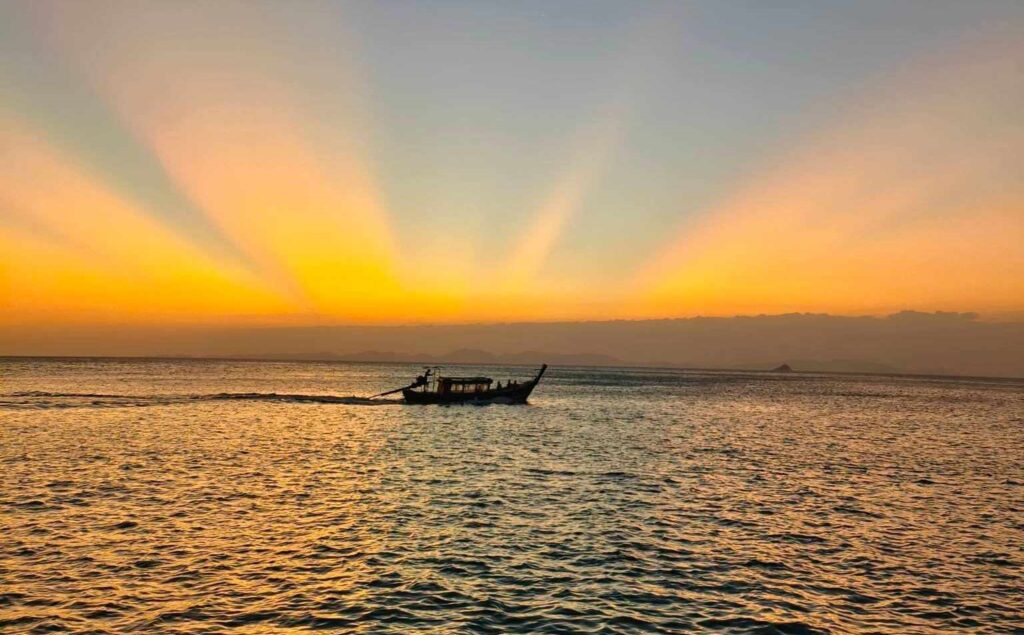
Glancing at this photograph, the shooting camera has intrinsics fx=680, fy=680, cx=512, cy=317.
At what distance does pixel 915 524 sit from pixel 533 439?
32.9 metres

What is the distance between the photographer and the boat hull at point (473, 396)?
318 feet

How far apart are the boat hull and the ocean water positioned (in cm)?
4051

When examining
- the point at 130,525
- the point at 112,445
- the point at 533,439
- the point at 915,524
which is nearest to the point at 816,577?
the point at 915,524

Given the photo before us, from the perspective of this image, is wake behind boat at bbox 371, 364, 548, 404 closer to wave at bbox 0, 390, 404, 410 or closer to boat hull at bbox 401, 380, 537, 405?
boat hull at bbox 401, 380, 537, 405

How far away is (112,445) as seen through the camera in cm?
4819

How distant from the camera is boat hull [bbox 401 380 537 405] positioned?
96938mm

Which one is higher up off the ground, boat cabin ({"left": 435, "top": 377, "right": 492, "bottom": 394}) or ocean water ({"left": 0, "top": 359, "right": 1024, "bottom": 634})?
boat cabin ({"left": 435, "top": 377, "right": 492, "bottom": 394})

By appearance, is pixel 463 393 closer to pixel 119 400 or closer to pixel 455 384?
pixel 455 384

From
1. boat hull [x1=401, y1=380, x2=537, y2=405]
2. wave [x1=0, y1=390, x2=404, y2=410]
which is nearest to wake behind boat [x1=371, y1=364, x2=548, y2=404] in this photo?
boat hull [x1=401, y1=380, x2=537, y2=405]

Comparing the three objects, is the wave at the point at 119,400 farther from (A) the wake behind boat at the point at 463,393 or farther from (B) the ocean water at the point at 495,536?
(B) the ocean water at the point at 495,536

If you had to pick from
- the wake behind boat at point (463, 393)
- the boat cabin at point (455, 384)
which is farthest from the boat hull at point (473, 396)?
the boat cabin at point (455, 384)

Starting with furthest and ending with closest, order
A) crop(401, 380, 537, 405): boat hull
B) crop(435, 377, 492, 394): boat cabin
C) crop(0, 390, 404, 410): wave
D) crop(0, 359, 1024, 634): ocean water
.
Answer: crop(435, 377, 492, 394): boat cabin < crop(401, 380, 537, 405): boat hull < crop(0, 390, 404, 410): wave < crop(0, 359, 1024, 634): ocean water

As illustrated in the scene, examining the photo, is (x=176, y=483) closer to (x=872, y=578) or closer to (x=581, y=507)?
(x=581, y=507)

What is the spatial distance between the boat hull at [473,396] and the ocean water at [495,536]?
133 ft
